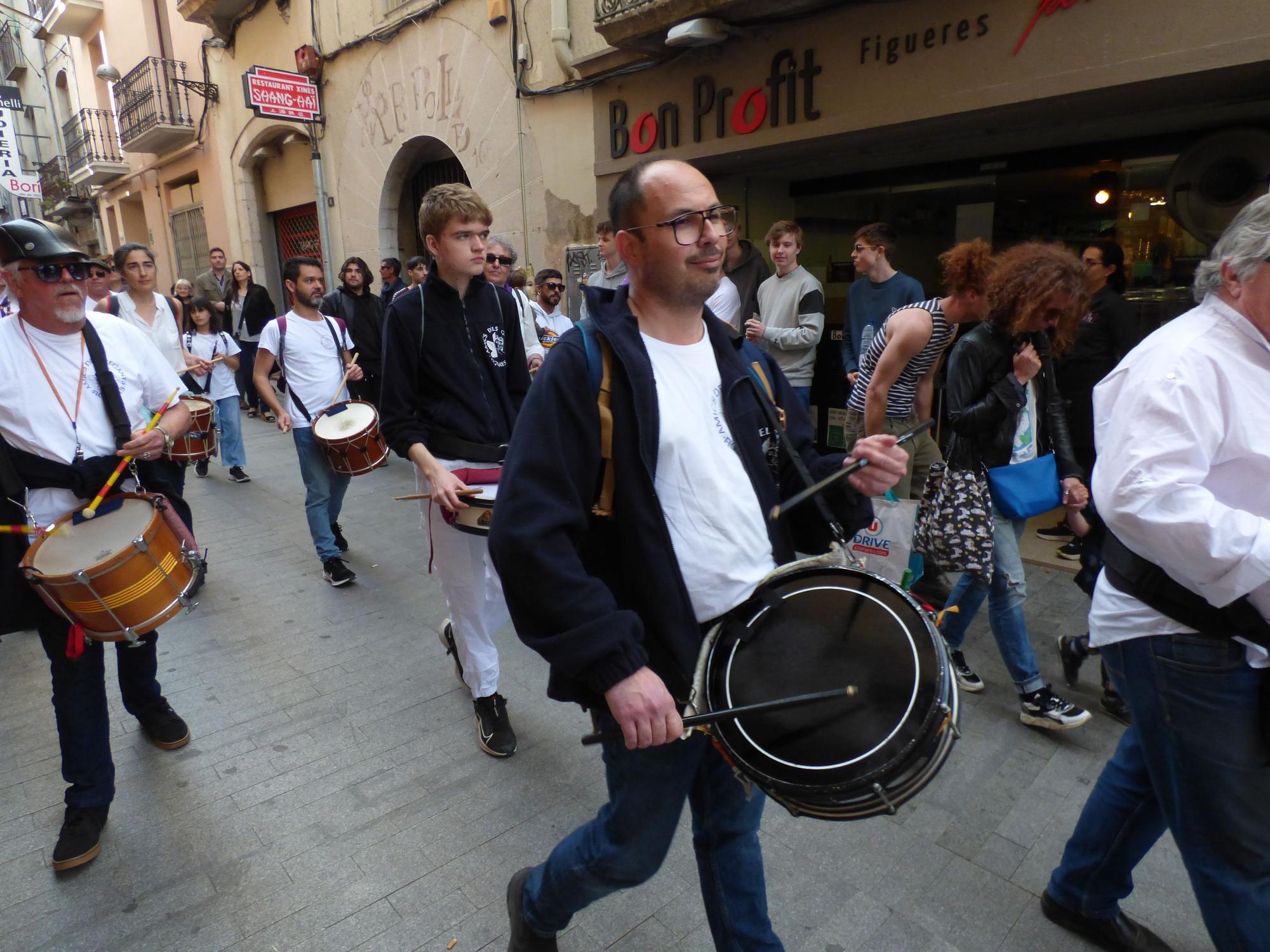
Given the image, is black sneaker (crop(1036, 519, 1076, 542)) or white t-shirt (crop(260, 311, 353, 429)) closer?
white t-shirt (crop(260, 311, 353, 429))

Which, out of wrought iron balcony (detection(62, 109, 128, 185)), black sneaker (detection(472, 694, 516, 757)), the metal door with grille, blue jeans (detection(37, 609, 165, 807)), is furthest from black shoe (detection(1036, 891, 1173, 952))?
wrought iron balcony (detection(62, 109, 128, 185))

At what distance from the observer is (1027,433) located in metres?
3.21

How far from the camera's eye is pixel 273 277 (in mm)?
15336

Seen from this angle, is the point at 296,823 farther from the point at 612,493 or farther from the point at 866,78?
the point at 866,78

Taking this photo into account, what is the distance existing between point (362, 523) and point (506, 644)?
269cm

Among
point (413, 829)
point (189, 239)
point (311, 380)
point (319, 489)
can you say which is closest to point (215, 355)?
point (311, 380)

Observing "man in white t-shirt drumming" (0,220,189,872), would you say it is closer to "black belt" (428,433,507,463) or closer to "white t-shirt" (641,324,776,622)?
"black belt" (428,433,507,463)

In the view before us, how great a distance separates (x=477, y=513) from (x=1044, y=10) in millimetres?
4976

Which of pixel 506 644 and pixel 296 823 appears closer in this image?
pixel 296 823

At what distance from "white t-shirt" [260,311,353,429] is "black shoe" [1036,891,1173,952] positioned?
4.77m

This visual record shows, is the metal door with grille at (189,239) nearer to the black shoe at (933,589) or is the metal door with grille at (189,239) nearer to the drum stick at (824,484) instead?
the black shoe at (933,589)

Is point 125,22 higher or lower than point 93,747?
higher

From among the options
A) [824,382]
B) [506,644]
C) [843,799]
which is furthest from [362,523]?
[843,799]

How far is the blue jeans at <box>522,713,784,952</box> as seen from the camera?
175 cm
